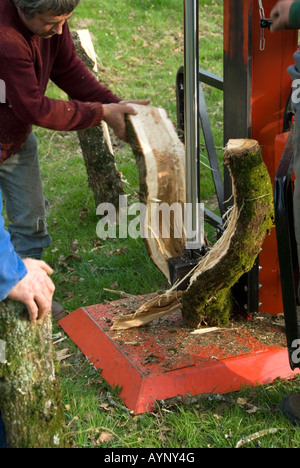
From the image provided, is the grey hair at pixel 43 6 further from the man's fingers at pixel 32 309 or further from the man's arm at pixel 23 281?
the man's fingers at pixel 32 309

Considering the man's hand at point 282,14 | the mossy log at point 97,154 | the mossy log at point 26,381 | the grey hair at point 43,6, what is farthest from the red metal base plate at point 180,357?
the mossy log at point 97,154

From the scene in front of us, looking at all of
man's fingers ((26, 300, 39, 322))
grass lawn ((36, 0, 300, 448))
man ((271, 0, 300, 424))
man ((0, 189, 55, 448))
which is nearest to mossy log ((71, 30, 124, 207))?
grass lawn ((36, 0, 300, 448))

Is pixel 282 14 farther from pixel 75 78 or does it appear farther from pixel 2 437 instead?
pixel 2 437

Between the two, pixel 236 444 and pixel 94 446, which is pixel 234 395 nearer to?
pixel 236 444

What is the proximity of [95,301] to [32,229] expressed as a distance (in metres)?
0.68

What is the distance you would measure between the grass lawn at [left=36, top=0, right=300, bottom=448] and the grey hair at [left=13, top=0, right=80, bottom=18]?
1.86 meters

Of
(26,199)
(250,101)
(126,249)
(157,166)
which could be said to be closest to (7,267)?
(157,166)

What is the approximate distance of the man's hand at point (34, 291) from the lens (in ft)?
6.79

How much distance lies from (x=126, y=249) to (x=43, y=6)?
2.27 meters

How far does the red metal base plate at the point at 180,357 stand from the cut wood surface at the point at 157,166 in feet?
1.82

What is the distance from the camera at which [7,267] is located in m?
2.01

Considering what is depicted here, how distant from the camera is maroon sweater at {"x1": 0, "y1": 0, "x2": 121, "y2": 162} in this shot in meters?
3.08

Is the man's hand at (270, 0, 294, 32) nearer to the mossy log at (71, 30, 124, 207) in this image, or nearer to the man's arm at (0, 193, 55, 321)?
the man's arm at (0, 193, 55, 321)

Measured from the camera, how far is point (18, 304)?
2150 mm
